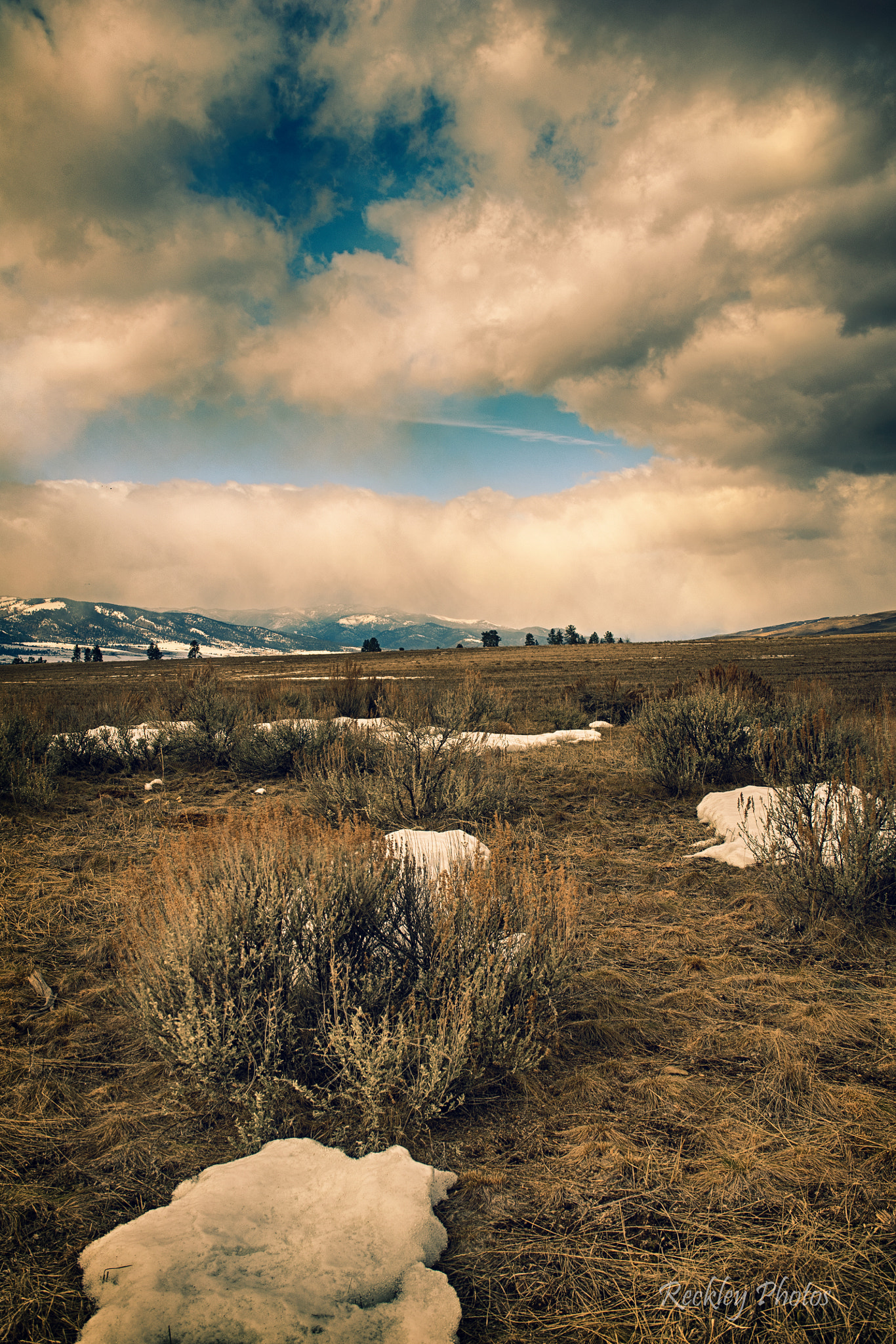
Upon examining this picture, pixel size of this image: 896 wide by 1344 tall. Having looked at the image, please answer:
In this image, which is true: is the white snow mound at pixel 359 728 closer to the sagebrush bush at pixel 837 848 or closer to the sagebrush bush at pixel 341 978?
the sagebrush bush at pixel 837 848

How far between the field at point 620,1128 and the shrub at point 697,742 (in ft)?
9.01

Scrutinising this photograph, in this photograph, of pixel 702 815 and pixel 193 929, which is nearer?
pixel 193 929

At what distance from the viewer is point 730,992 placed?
11.6 feet

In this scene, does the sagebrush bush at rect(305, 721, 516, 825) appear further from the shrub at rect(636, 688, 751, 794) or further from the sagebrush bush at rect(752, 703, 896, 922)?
the sagebrush bush at rect(752, 703, 896, 922)

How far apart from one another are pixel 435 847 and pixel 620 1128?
2795 millimetres

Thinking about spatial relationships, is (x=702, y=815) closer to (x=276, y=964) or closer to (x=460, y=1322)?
(x=276, y=964)

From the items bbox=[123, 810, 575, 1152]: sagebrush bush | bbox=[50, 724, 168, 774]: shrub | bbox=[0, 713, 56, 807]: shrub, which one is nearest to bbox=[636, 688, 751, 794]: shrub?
bbox=[123, 810, 575, 1152]: sagebrush bush

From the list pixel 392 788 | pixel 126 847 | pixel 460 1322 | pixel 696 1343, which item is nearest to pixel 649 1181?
pixel 696 1343

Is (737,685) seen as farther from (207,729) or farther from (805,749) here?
(207,729)

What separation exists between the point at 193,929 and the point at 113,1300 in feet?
4.66

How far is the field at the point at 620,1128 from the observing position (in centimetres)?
175

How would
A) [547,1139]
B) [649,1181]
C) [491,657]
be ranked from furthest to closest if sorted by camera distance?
[491,657]
[547,1139]
[649,1181]

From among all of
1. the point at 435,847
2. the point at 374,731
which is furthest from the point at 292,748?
the point at 435,847

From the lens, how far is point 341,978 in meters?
3.10
